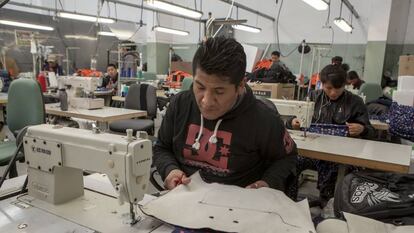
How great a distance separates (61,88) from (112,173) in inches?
113

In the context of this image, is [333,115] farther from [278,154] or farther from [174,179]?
[174,179]

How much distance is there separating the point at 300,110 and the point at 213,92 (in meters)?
1.22

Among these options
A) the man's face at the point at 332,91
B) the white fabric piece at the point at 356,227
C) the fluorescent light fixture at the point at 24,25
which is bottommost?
the white fabric piece at the point at 356,227

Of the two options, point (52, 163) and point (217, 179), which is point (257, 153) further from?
point (52, 163)

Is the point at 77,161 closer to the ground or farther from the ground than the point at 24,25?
closer to the ground

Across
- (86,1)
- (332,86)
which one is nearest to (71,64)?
(86,1)

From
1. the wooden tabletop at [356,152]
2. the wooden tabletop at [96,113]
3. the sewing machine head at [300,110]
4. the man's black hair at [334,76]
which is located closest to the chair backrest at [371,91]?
the man's black hair at [334,76]

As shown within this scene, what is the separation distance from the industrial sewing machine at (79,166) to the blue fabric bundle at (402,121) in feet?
8.23

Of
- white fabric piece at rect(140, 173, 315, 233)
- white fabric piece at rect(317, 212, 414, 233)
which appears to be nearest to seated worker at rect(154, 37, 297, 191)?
white fabric piece at rect(140, 173, 315, 233)

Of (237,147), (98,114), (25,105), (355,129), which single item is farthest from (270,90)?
(237,147)

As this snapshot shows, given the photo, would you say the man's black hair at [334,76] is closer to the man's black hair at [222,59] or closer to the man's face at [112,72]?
the man's black hair at [222,59]

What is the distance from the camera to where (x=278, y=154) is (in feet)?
4.24

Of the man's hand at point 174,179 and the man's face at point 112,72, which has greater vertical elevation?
the man's face at point 112,72

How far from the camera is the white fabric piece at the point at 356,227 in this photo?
2.83ft
